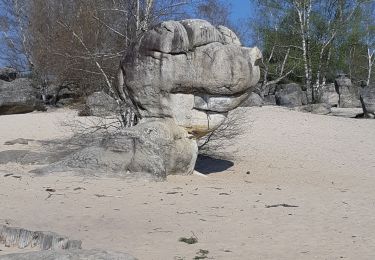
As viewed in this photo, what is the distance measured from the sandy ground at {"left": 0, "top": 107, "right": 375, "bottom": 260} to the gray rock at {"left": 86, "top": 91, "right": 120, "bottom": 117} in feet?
8.92

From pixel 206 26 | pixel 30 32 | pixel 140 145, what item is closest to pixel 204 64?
pixel 206 26

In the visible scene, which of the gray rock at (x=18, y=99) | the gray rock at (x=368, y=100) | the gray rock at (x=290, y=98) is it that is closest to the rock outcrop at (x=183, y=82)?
the gray rock at (x=368, y=100)

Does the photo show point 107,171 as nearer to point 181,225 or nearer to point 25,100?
point 181,225

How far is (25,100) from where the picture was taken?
22516 mm

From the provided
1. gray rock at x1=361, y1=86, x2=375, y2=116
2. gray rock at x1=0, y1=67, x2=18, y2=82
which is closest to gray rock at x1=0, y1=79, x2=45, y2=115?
gray rock at x1=0, y1=67, x2=18, y2=82

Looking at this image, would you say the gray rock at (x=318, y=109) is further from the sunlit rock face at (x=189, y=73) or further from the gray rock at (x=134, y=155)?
the gray rock at (x=134, y=155)

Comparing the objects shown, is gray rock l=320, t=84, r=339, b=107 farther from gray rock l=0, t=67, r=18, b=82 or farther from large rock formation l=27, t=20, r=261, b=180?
large rock formation l=27, t=20, r=261, b=180

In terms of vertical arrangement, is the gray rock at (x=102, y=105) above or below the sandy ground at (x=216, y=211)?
above

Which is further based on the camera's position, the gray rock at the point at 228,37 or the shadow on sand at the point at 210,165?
the shadow on sand at the point at 210,165

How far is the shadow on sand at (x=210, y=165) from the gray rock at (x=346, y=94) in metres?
16.3

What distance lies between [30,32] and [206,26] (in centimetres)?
2078

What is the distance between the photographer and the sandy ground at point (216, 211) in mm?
5645

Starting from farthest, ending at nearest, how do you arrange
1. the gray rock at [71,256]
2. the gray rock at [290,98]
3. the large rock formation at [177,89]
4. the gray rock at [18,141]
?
the gray rock at [290,98] → the gray rock at [18,141] → the large rock formation at [177,89] → the gray rock at [71,256]

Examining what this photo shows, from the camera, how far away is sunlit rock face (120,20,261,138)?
9883 mm
